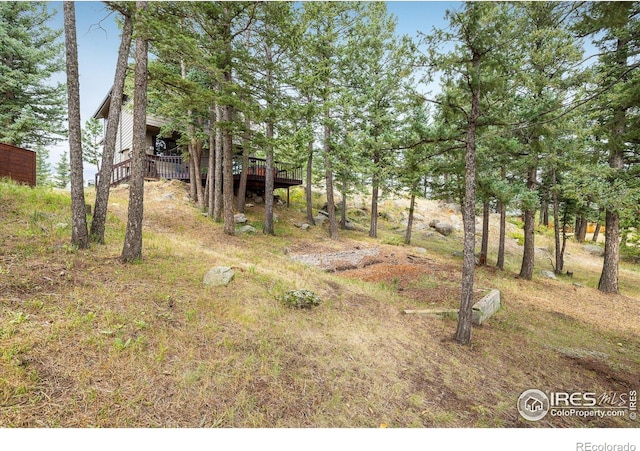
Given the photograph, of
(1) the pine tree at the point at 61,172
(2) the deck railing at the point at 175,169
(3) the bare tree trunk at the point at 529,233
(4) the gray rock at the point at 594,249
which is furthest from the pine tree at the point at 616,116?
(1) the pine tree at the point at 61,172

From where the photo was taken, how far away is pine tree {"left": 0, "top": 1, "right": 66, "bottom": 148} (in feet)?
51.5

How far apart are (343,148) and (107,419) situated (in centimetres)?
1476

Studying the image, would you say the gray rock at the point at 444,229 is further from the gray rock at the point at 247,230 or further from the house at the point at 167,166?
the gray rock at the point at 247,230

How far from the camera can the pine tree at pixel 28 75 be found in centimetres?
1571

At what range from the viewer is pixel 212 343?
13.5 feet

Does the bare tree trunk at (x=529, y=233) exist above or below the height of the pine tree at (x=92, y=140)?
below

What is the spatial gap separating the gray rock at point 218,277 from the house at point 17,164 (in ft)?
37.7

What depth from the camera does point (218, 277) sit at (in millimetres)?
6180

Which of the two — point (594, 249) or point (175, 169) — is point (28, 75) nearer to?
point (175, 169)

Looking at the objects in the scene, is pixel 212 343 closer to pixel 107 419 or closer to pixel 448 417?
pixel 107 419

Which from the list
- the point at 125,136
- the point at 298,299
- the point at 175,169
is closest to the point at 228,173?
the point at 298,299

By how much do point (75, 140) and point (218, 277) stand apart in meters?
4.50

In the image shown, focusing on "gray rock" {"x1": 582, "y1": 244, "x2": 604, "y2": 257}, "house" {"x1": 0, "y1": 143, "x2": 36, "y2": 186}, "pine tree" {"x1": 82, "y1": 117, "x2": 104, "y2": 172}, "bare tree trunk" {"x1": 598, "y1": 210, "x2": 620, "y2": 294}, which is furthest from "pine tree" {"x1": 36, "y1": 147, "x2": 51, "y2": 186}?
"gray rock" {"x1": 582, "y1": 244, "x2": 604, "y2": 257}

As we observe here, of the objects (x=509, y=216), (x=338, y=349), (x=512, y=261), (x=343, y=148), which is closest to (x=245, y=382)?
(x=338, y=349)
